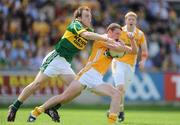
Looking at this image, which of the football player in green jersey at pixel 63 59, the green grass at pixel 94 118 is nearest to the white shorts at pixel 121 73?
the green grass at pixel 94 118

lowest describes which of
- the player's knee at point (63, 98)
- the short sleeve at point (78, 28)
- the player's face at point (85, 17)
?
the player's knee at point (63, 98)

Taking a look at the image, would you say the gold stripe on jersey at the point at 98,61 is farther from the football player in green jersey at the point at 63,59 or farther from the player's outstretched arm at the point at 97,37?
the football player in green jersey at the point at 63,59

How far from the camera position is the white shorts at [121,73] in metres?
17.7

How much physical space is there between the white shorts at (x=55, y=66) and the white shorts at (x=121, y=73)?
8.66 feet

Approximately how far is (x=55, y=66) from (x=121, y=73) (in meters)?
2.97

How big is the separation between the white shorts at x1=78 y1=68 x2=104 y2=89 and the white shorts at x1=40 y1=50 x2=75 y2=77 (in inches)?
43.0

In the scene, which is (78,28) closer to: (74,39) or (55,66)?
(74,39)

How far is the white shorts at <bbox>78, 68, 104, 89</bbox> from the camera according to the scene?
46.4 feet

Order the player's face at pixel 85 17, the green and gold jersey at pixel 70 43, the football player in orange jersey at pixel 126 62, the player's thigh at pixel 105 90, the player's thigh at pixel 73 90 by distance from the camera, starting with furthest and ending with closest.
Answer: the football player in orange jersey at pixel 126 62 → the green and gold jersey at pixel 70 43 → the player's face at pixel 85 17 → the player's thigh at pixel 73 90 → the player's thigh at pixel 105 90

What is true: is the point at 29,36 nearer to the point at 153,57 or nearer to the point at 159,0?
the point at 153,57

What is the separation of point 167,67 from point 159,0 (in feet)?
16.1

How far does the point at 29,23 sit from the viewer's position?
27.5 metres

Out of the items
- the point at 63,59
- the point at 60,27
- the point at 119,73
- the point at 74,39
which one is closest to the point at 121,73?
the point at 119,73

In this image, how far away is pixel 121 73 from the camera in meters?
17.7
